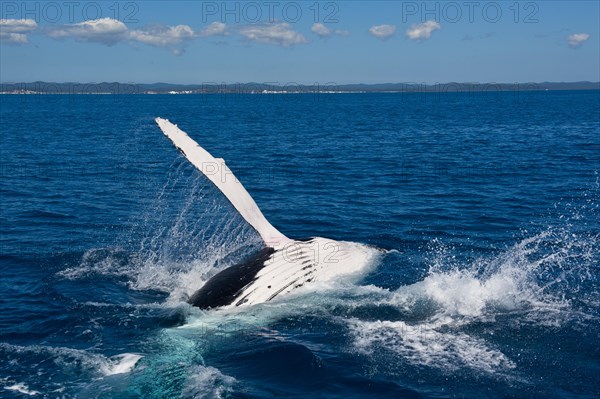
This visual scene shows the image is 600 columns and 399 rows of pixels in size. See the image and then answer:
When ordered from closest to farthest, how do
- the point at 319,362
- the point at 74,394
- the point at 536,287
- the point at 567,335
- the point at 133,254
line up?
the point at 74,394, the point at 319,362, the point at 567,335, the point at 536,287, the point at 133,254

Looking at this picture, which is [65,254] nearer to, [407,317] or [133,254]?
[133,254]

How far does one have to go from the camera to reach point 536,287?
17000 mm

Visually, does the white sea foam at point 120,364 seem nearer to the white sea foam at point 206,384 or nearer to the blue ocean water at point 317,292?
the blue ocean water at point 317,292

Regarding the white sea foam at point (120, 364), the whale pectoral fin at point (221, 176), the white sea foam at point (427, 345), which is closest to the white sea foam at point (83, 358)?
the white sea foam at point (120, 364)

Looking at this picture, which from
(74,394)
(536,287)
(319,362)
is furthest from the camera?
(536,287)

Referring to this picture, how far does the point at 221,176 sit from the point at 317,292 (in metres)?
4.00

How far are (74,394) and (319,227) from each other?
15.5m

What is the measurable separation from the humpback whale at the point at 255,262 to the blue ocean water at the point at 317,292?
16.4 inches

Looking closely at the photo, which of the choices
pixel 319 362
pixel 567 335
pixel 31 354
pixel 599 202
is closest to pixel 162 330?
pixel 31 354

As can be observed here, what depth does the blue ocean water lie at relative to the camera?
12.3 m

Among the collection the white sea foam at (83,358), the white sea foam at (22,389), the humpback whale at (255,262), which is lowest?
the white sea foam at (22,389)

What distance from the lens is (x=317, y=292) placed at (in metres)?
16.0

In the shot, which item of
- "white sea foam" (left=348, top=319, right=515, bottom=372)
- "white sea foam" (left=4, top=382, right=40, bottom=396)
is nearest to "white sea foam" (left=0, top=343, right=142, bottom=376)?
"white sea foam" (left=4, top=382, right=40, bottom=396)

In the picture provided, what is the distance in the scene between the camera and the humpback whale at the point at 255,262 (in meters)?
15.2
